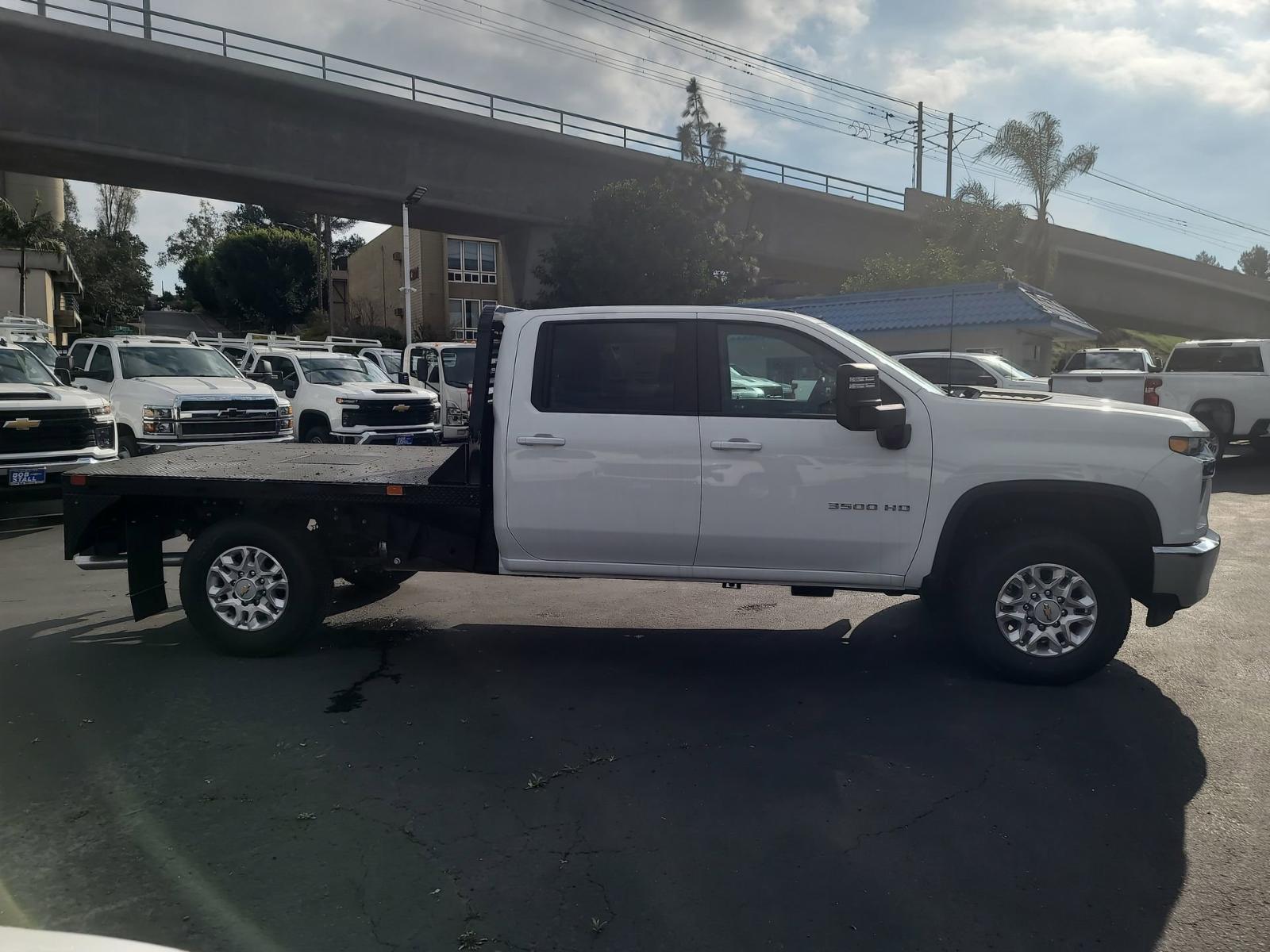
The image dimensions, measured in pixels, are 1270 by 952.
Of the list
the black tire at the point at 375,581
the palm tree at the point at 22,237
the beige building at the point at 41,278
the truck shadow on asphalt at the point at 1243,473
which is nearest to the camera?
the black tire at the point at 375,581

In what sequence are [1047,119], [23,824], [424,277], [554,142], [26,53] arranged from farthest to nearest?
[424,277] < [1047,119] < [554,142] < [26,53] < [23,824]

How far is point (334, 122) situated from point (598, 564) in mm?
23680

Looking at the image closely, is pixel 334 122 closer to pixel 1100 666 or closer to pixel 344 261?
pixel 1100 666

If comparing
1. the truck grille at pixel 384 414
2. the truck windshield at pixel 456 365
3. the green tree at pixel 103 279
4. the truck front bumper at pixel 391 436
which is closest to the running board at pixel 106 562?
the truck front bumper at pixel 391 436

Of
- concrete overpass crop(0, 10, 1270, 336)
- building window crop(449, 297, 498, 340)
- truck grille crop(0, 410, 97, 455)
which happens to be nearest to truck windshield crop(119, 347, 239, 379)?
truck grille crop(0, 410, 97, 455)

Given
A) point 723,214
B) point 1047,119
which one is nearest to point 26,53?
point 723,214

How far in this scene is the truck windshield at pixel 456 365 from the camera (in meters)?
19.3

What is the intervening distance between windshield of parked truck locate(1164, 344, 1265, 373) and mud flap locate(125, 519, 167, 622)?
1583 centimetres

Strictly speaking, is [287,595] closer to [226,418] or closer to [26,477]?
[26,477]

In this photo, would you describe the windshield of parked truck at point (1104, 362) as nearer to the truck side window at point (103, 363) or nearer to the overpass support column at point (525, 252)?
the truck side window at point (103, 363)

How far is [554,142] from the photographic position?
97.2ft

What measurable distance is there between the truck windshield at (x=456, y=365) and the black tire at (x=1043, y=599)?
14935mm

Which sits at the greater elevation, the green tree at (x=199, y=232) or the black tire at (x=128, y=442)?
the green tree at (x=199, y=232)

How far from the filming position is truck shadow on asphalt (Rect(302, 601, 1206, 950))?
3188 mm
